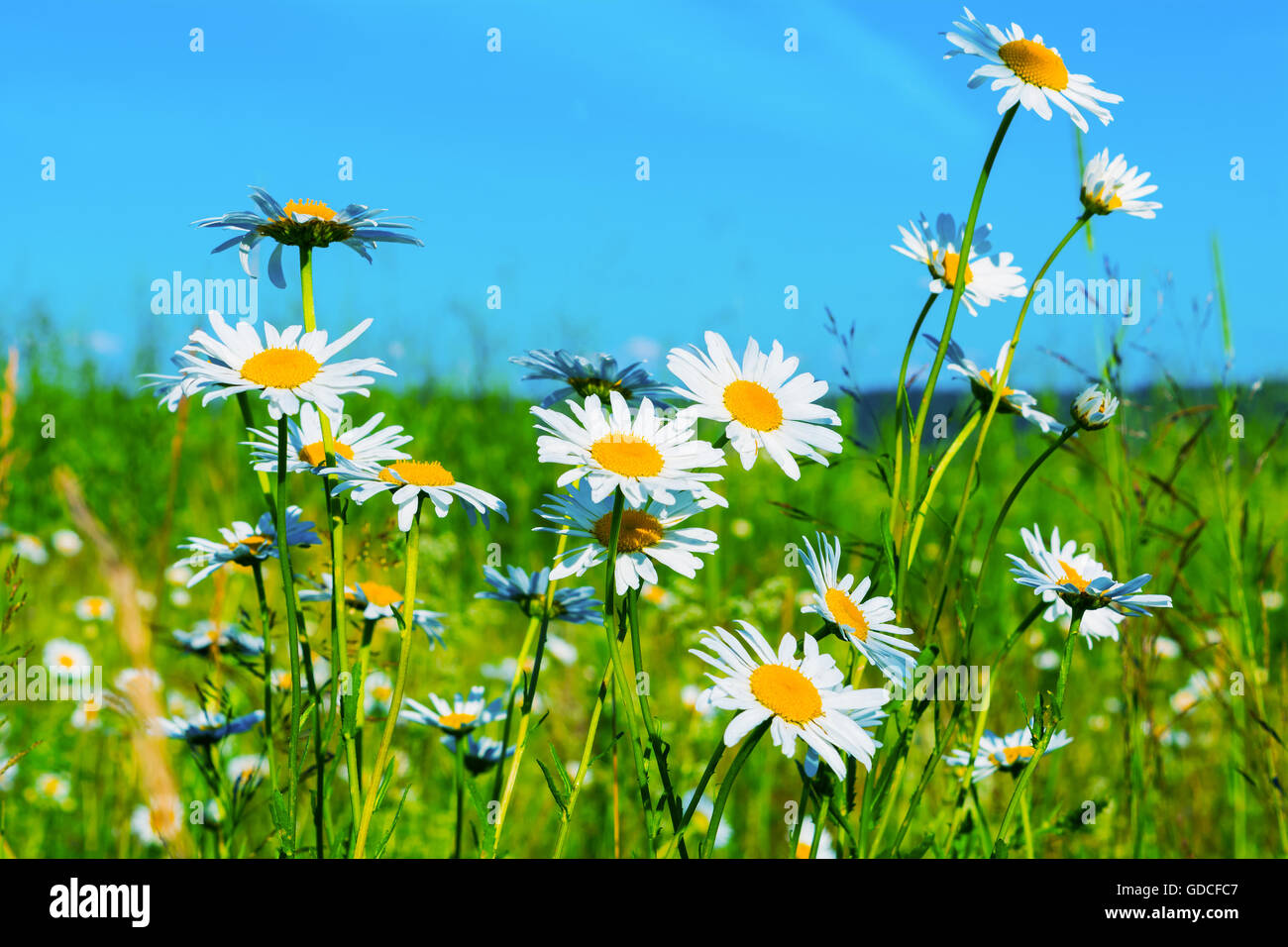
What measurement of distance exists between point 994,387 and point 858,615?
31cm

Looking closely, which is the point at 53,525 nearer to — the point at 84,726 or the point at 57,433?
the point at 57,433

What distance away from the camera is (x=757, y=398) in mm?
835

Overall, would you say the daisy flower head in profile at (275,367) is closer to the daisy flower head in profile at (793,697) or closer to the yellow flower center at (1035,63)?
the daisy flower head in profile at (793,697)

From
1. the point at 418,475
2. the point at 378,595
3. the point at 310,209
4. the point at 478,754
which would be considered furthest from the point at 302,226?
the point at 478,754

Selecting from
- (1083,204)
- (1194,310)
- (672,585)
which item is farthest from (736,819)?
(1083,204)

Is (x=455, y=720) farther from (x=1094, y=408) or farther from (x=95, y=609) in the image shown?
(x=95, y=609)

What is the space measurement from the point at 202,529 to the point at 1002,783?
2.61 meters

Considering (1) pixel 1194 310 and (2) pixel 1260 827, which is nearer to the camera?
(1) pixel 1194 310

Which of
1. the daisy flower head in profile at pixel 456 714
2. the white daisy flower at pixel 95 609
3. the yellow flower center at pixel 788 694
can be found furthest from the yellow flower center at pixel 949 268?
the white daisy flower at pixel 95 609

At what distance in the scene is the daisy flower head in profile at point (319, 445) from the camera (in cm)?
83

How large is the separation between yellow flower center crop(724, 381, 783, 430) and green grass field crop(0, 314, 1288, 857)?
4.9 inches

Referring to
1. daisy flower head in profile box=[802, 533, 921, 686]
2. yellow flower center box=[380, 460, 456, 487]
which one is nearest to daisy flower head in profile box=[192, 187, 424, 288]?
yellow flower center box=[380, 460, 456, 487]

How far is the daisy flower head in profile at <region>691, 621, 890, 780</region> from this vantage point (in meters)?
0.71

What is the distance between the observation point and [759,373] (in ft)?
2.84
